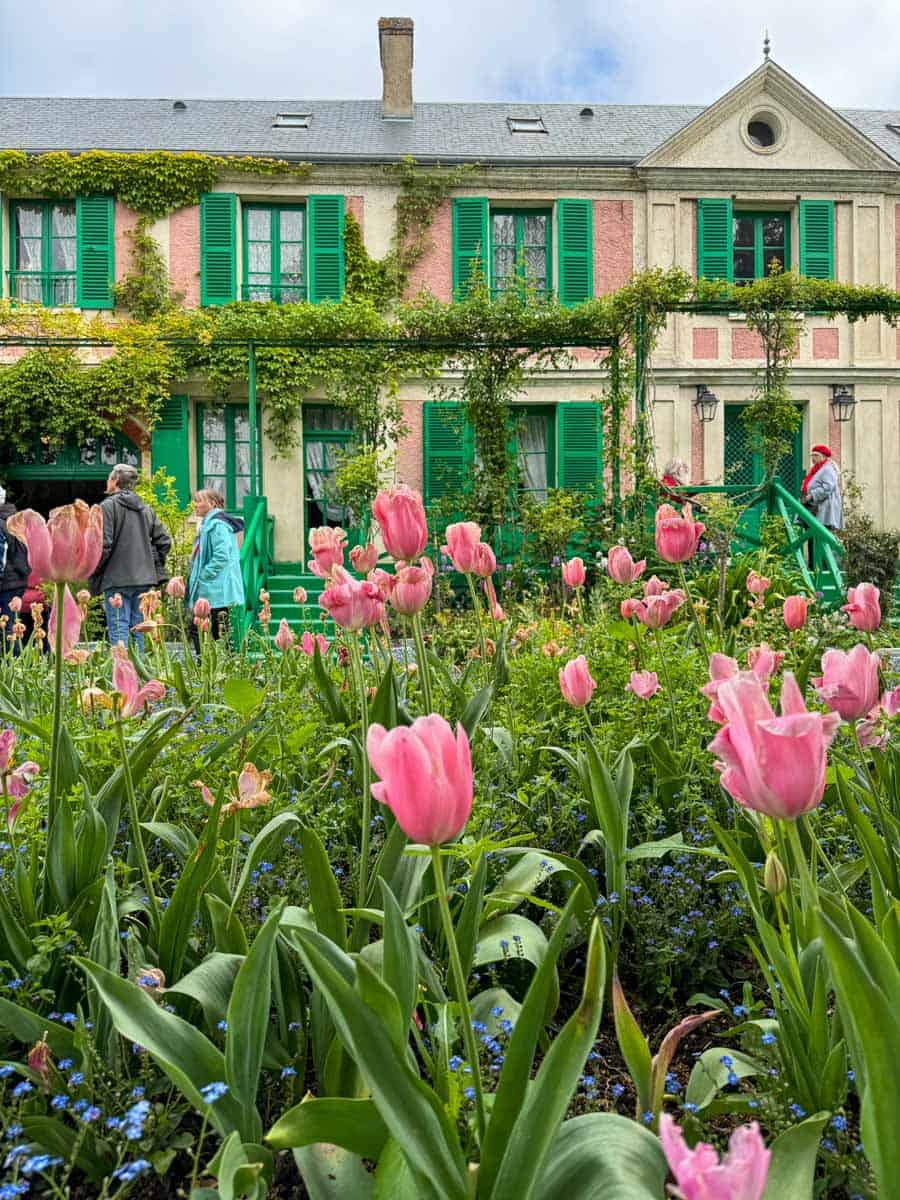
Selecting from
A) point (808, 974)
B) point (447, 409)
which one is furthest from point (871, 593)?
point (447, 409)

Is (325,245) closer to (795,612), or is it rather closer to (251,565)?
(251,565)

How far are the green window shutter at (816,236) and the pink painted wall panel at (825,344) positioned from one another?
88 centimetres

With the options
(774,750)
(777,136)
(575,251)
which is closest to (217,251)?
(575,251)

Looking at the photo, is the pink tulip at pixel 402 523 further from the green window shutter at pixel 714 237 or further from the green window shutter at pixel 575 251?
the green window shutter at pixel 714 237

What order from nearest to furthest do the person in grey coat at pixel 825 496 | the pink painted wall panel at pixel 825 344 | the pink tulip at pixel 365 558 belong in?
the pink tulip at pixel 365 558
the person in grey coat at pixel 825 496
the pink painted wall panel at pixel 825 344

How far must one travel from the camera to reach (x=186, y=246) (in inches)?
591

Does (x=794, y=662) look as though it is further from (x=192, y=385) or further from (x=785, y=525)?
(x=192, y=385)

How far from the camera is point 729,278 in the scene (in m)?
15.4

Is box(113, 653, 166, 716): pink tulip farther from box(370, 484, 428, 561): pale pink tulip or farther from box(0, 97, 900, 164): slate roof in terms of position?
box(0, 97, 900, 164): slate roof

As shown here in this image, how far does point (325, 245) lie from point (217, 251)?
161 cm

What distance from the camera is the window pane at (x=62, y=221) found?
14992 millimetres

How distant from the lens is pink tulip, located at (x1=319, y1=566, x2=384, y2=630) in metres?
1.92

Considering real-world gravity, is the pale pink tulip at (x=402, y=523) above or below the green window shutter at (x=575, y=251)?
below

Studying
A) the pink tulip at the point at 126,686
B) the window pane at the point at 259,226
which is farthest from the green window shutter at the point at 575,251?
the pink tulip at the point at 126,686
